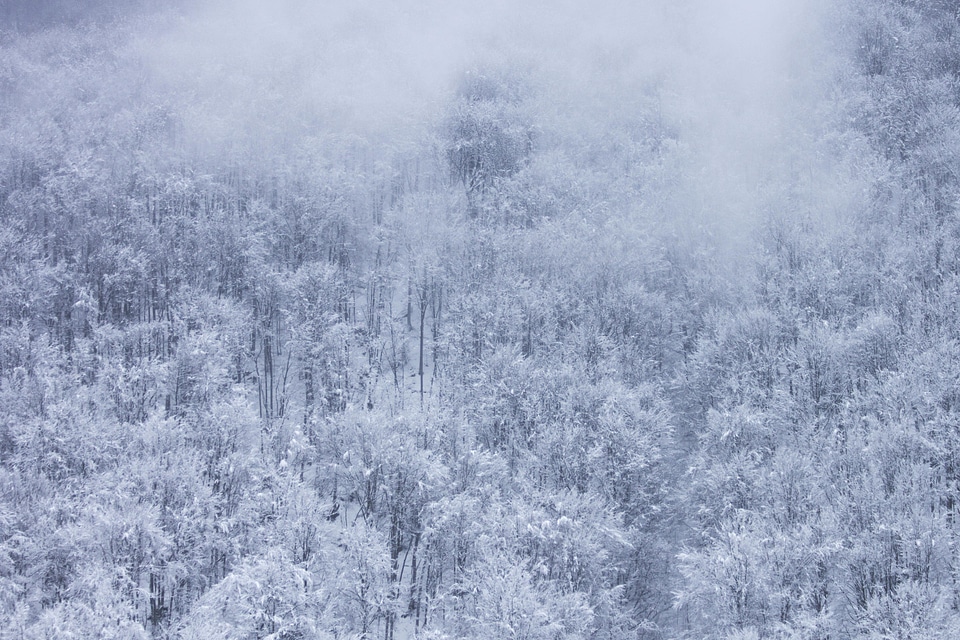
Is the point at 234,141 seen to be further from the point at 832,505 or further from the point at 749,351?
the point at 832,505

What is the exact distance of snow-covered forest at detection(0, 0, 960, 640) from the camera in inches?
1145

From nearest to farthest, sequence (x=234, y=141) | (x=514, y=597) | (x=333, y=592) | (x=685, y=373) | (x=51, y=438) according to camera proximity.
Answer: (x=514, y=597), (x=333, y=592), (x=51, y=438), (x=685, y=373), (x=234, y=141)

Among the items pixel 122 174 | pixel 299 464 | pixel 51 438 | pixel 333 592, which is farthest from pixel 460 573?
pixel 122 174

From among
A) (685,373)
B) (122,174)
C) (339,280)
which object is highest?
(122,174)

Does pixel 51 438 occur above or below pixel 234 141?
below

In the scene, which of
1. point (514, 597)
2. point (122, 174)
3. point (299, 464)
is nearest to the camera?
point (514, 597)

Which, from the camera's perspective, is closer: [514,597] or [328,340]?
[514,597]

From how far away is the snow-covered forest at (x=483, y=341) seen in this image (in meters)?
29.1

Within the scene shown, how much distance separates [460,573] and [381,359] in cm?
2202

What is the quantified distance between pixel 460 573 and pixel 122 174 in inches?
2001

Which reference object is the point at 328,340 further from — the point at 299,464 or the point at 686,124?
the point at 686,124

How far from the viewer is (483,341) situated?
47.1 meters

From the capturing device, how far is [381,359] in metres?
52.2

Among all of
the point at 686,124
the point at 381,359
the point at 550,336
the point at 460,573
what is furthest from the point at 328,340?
the point at 686,124
